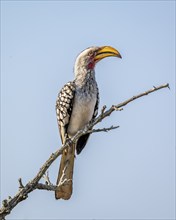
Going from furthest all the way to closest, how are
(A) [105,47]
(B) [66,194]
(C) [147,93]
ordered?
(A) [105,47], (B) [66,194], (C) [147,93]

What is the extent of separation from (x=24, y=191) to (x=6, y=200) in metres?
0.17

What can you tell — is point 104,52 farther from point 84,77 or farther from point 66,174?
point 66,174

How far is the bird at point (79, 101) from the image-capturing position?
6.45 meters

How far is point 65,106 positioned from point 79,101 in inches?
8.5

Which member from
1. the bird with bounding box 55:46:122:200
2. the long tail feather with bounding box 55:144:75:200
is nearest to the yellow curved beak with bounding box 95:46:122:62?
the bird with bounding box 55:46:122:200

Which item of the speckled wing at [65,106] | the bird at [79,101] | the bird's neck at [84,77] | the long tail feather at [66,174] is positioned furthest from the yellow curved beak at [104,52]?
the long tail feather at [66,174]

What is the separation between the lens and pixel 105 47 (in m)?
6.78

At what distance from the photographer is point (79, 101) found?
647 cm

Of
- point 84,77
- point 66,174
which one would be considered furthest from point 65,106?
point 66,174

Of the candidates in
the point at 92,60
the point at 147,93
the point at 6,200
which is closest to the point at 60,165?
the point at 92,60

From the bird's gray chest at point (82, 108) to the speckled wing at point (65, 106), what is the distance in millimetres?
57

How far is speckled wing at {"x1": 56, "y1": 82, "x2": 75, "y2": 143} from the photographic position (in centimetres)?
652

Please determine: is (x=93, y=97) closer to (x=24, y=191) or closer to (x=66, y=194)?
(x=66, y=194)

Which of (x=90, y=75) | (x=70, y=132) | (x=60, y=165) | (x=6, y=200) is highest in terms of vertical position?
(x=90, y=75)
